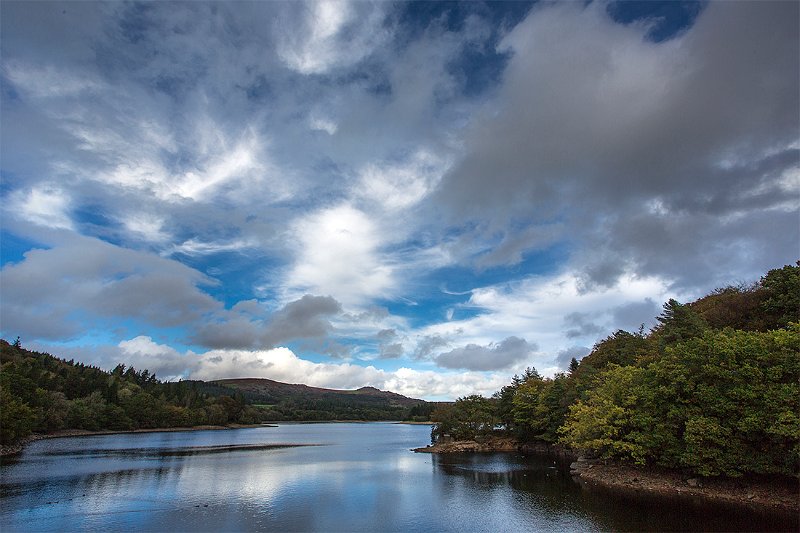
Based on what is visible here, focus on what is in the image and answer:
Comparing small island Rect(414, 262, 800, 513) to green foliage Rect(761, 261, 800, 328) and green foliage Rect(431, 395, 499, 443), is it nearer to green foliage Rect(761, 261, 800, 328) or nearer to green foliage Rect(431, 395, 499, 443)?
green foliage Rect(761, 261, 800, 328)

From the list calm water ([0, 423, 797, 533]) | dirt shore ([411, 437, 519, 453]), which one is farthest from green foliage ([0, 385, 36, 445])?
dirt shore ([411, 437, 519, 453])

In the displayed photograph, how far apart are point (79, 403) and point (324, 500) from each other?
132 metres

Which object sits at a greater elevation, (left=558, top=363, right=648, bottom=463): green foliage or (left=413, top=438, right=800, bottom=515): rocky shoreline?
(left=558, top=363, right=648, bottom=463): green foliage

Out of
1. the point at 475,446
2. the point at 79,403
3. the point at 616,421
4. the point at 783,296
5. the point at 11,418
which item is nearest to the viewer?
the point at 616,421

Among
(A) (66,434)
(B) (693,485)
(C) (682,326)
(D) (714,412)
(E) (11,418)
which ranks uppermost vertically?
(C) (682,326)

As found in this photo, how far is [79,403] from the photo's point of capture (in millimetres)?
139125

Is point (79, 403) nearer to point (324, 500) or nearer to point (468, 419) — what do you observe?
point (468, 419)

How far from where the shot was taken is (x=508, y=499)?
44.5 m

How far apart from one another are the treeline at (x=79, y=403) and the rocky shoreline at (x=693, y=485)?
3526 inches

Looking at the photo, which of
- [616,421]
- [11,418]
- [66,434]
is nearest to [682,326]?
[616,421]

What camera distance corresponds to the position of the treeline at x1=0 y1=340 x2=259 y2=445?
84812 millimetres

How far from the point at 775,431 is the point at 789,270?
2986 centimetres

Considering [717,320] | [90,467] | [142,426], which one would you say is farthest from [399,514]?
[142,426]

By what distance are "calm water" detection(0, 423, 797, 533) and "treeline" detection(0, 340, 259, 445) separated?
15027mm
